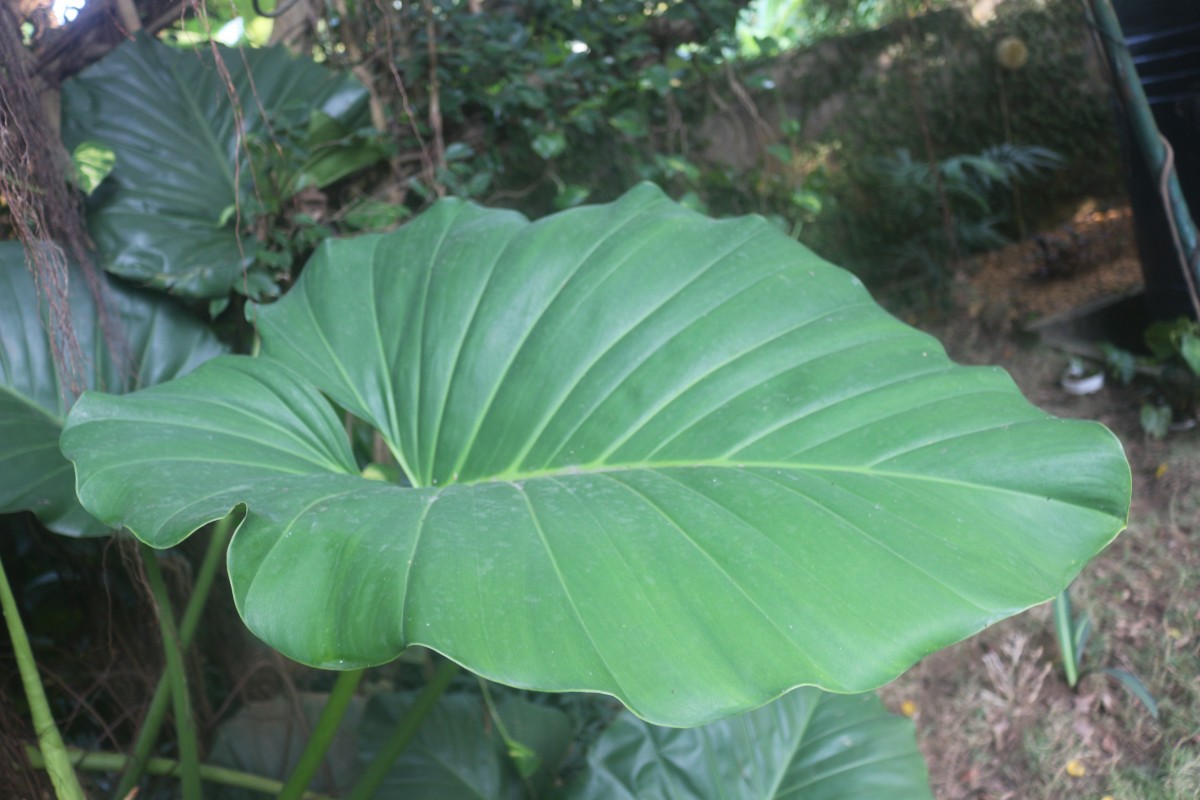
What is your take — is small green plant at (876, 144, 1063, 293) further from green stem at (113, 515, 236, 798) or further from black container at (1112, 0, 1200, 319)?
green stem at (113, 515, 236, 798)

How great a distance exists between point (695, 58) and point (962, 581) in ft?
6.12

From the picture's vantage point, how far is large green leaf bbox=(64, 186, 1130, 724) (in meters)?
0.58

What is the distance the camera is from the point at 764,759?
1155mm

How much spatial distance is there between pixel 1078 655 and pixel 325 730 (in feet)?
4.33

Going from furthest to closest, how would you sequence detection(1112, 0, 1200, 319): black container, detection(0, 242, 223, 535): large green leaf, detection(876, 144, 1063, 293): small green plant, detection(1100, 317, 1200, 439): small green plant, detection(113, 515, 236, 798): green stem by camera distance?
detection(876, 144, 1063, 293): small green plant → detection(1100, 317, 1200, 439): small green plant → detection(1112, 0, 1200, 319): black container → detection(113, 515, 236, 798): green stem → detection(0, 242, 223, 535): large green leaf

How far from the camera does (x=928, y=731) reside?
155cm

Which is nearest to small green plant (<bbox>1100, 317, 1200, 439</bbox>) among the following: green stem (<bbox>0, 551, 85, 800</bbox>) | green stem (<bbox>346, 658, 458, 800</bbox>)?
green stem (<bbox>346, 658, 458, 800</bbox>)

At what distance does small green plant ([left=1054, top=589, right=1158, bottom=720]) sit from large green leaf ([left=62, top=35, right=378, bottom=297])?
1.54 metres

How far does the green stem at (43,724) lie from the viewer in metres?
0.94

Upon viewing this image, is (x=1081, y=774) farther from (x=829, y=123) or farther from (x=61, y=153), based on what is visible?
(x=829, y=123)

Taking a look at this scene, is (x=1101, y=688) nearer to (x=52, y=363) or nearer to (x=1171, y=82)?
(x=1171, y=82)

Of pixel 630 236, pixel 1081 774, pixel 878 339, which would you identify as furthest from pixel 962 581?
pixel 1081 774

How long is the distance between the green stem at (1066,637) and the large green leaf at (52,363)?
1.52 metres

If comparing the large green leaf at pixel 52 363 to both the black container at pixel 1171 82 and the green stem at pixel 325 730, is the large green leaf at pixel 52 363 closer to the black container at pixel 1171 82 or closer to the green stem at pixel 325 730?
the green stem at pixel 325 730
